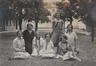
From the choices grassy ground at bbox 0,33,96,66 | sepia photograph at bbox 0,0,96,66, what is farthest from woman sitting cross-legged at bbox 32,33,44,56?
grassy ground at bbox 0,33,96,66

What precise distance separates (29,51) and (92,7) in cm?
133

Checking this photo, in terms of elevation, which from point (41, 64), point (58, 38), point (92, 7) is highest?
point (92, 7)

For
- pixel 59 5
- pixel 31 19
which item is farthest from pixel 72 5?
pixel 31 19

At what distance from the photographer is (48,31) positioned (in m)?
6.66

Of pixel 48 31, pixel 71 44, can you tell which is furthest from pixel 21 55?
pixel 71 44

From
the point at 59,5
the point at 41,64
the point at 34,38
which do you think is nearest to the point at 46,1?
the point at 59,5

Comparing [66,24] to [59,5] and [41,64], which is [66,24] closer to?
[59,5]

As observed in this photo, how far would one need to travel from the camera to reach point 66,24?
666 cm

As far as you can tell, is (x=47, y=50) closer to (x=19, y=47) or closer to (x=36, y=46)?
(x=36, y=46)

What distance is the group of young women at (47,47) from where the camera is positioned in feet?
21.9

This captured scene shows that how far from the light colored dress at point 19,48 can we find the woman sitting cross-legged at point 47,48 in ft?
0.92

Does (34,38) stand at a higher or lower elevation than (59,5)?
lower

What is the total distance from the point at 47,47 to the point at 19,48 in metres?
0.49

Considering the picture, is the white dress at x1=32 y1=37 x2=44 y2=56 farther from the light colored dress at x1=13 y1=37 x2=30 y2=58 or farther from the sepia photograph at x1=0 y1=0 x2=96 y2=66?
the light colored dress at x1=13 y1=37 x2=30 y2=58
